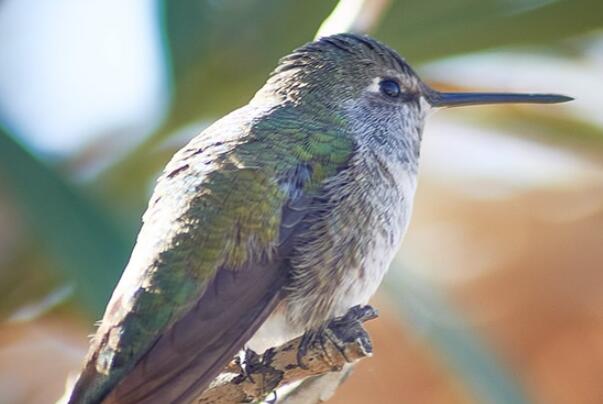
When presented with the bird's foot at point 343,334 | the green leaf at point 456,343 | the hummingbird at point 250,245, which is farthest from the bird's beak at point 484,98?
the bird's foot at point 343,334

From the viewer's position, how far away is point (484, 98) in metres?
2.76

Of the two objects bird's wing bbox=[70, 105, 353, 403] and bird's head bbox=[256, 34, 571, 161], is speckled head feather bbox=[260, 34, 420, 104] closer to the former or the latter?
bird's head bbox=[256, 34, 571, 161]

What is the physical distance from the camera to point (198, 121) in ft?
10.6

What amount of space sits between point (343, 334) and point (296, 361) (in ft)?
0.31

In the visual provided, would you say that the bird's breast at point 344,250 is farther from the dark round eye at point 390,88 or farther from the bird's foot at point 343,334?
the dark round eye at point 390,88

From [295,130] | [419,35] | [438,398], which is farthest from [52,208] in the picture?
[438,398]

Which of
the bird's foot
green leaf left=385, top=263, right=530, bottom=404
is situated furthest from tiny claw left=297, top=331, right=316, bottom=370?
green leaf left=385, top=263, right=530, bottom=404

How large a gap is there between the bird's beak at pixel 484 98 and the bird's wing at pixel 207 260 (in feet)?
1.59

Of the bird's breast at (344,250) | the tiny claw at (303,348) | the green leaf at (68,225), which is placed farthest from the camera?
the green leaf at (68,225)

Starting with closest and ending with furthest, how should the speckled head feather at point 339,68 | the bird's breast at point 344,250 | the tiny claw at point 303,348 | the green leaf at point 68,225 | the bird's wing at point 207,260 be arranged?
the bird's wing at point 207,260
the tiny claw at point 303,348
the bird's breast at point 344,250
the green leaf at point 68,225
the speckled head feather at point 339,68

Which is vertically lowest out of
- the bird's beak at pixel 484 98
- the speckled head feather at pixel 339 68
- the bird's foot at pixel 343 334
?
the bird's foot at pixel 343 334

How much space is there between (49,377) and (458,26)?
2380mm

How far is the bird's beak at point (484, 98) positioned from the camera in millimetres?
2691

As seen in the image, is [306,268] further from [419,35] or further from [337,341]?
[419,35]
